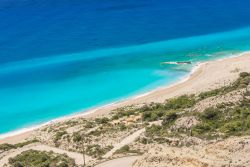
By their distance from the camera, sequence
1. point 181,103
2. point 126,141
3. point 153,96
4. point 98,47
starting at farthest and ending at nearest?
1. point 98,47
2. point 153,96
3. point 181,103
4. point 126,141

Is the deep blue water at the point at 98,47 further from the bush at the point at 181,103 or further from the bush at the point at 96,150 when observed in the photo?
the bush at the point at 96,150

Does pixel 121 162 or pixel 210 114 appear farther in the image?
pixel 210 114

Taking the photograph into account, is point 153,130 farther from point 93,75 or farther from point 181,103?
point 93,75

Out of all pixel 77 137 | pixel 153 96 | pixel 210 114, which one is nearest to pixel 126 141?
pixel 77 137

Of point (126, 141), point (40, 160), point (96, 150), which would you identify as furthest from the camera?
point (126, 141)

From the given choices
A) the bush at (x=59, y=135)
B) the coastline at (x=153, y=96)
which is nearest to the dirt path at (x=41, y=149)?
the bush at (x=59, y=135)

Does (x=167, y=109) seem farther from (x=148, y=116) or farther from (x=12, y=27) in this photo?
(x=12, y=27)

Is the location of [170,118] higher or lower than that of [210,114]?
higher

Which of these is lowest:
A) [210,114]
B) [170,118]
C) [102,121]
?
[210,114]

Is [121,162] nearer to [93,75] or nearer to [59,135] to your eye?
[59,135]

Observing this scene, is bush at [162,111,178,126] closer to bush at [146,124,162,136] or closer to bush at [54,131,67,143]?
bush at [146,124,162,136]
